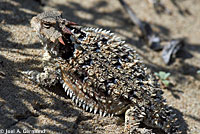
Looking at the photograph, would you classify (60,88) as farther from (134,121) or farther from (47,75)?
(134,121)

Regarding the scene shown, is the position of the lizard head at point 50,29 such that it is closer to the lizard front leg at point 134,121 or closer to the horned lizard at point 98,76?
the horned lizard at point 98,76

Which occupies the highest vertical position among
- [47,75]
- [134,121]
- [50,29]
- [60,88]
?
[50,29]

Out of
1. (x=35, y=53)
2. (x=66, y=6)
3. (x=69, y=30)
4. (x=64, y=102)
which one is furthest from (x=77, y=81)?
(x=66, y=6)

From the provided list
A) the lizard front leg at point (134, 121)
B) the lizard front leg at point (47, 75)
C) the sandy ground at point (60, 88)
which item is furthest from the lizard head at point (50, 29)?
the lizard front leg at point (134, 121)

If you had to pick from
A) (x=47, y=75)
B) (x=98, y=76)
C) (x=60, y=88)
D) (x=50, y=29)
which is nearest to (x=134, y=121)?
(x=98, y=76)

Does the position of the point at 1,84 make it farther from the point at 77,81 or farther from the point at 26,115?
the point at 77,81
